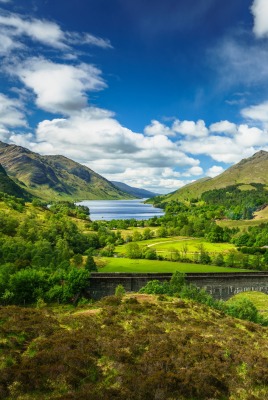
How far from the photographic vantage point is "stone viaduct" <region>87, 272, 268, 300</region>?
53469mm

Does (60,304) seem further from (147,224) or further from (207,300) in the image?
(147,224)

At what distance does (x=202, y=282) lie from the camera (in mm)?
59844

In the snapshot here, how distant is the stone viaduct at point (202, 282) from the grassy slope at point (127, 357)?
21470mm

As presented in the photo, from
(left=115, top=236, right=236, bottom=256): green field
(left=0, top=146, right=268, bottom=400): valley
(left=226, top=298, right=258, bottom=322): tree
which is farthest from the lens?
(left=115, top=236, right=236, bottom=256): green field

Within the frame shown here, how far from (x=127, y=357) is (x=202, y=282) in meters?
42.1

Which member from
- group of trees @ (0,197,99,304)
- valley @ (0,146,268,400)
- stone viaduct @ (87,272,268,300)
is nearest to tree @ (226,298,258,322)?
valley @ (0,146,268,400)

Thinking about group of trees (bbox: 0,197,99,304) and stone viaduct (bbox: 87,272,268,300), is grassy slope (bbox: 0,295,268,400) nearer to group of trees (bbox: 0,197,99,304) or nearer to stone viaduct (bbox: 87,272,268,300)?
group of trees (bbox: 0,197,99,304)

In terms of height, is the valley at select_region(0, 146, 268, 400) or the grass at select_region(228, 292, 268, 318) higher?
the valley at select_region(0, 146, 268, 400)

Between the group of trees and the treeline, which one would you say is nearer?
the treeline

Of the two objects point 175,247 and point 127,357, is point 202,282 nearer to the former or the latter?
point 127,357

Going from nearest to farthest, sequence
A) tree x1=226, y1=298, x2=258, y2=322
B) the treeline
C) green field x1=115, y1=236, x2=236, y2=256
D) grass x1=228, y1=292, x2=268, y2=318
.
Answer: tree x1=226, y1=298, x2=258, y2=322
the treeline
grass x1=228, y1=292, x2=268, y2=318
green field x1=115, y1=236, x2=236, y2=256

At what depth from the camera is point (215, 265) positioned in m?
93.4

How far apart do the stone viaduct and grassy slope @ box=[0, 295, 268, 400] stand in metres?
21.5

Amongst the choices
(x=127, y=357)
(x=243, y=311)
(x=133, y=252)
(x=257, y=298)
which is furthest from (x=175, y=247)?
(x=127, y=357)
